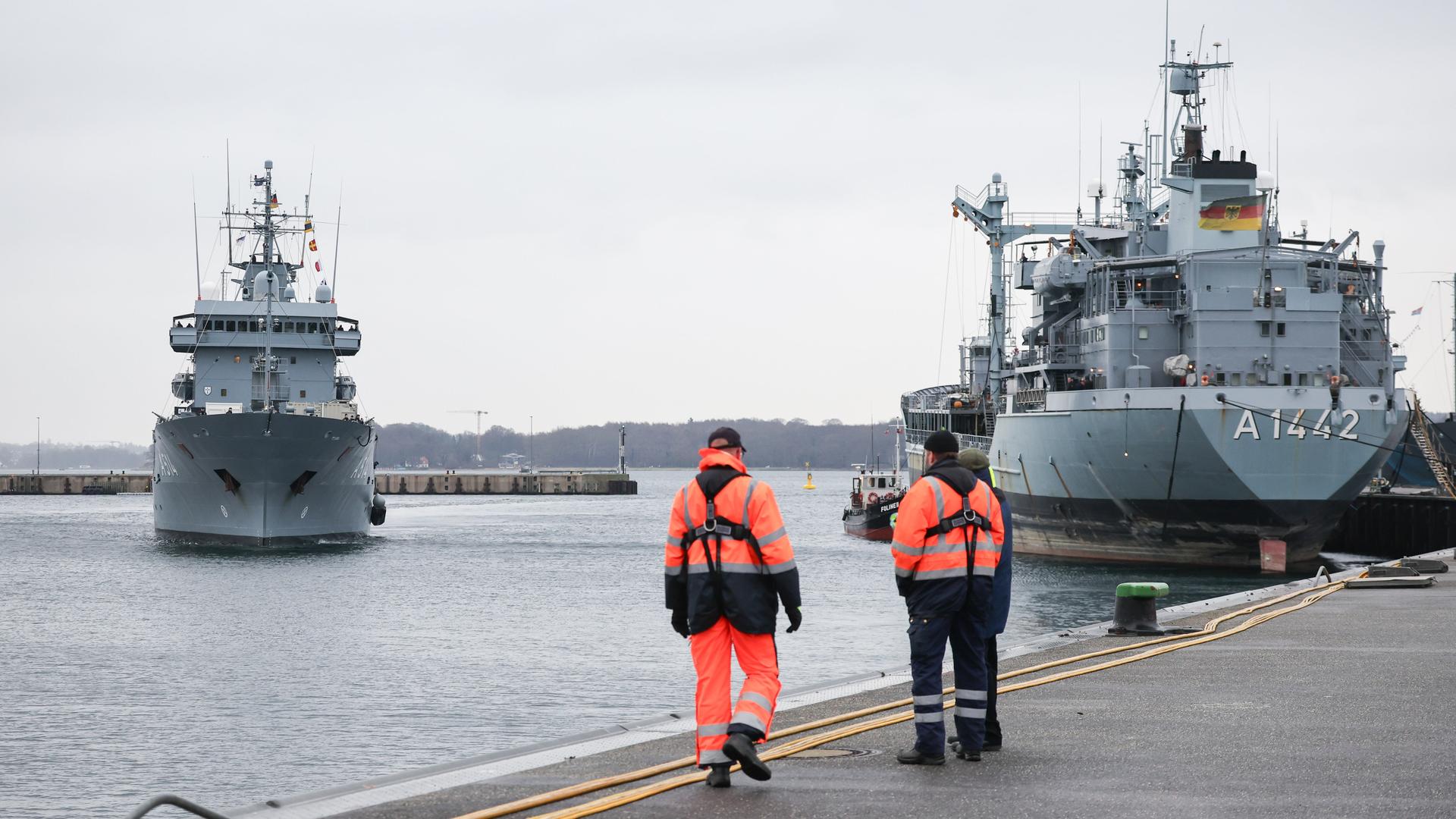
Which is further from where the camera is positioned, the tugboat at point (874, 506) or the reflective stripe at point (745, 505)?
the tugboat at point (874, 506)

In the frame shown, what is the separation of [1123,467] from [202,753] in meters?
26.0

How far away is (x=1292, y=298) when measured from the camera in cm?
3650

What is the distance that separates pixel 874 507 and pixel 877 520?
742 mm

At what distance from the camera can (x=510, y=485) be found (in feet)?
504

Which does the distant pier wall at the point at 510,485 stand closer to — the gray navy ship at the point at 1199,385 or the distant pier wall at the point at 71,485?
the distant pier wall at the point at 71,485

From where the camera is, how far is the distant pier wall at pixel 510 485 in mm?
147500

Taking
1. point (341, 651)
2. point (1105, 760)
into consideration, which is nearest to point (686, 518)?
point (1105, 760)

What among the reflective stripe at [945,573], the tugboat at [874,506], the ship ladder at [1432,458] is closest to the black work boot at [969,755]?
the reflective stripe at [945,573]

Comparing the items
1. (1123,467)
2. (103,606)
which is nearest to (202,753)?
(103,606)

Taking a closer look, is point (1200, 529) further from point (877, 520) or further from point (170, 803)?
point (170, 803)

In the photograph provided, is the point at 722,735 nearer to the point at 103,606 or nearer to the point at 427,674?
the point at 427,674

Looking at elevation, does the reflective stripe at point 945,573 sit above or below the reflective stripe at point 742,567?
below

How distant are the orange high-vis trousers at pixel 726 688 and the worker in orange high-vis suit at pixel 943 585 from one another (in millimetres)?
923

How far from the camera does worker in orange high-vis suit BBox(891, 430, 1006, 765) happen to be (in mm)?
8211
